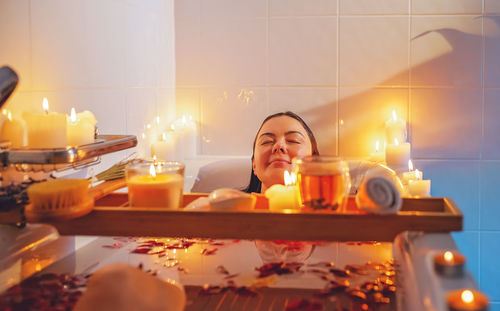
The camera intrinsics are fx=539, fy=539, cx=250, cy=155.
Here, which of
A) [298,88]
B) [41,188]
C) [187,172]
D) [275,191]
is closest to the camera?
[41,188]

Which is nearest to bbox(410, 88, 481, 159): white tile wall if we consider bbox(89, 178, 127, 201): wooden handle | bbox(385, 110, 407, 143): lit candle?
bbox(385, 110, 407, 143): lit candle

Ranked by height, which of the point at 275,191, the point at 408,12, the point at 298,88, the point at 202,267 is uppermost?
the point at 408,12

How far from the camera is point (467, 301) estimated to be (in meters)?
0.65

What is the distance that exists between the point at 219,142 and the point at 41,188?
1.93 metres

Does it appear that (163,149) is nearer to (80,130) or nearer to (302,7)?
(302,7)

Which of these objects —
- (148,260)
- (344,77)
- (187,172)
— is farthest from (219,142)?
(148,260)

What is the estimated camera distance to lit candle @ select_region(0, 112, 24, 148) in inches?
44.2

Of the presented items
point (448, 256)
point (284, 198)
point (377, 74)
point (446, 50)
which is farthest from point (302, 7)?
point (448, 256)

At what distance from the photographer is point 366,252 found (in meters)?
1.16

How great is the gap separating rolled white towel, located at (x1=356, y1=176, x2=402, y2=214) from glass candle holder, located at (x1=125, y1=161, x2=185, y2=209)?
0.36 m

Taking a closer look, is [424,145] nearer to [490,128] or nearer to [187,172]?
[490,128]

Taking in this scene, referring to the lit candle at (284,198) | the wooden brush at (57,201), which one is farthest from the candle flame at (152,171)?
the lit candle at (284,198)

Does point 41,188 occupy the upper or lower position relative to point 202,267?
upper

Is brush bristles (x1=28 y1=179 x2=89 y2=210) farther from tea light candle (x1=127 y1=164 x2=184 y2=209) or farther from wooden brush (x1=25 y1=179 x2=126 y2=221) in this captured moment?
tea light candle (x1=127 y1=164 x2=184 y2=209)
